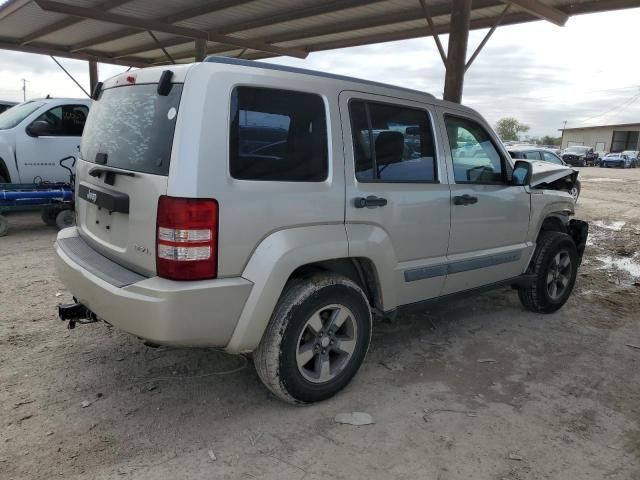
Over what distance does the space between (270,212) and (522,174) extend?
2.60 metres

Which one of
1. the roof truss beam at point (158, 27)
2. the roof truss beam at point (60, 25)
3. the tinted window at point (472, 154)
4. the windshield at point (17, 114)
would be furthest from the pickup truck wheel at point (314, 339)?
the roof truss beam at point (158, 27)

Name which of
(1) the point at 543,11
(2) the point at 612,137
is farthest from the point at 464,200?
(2) the point at 612,137

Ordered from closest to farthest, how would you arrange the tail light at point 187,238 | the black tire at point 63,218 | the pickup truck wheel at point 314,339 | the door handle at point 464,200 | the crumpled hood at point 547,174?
the tail light at point 187,238 < the pickup truck wheel at point 314,339 < the door handle at point 464,200 < the crumpled hood at point 547,174 < the black tire at point 63,218

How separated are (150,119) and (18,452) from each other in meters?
1.90

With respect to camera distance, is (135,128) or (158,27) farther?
(158,27)

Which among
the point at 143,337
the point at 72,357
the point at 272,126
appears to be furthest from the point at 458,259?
the point at 72,357

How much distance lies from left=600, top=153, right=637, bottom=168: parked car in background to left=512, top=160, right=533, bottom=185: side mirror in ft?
148

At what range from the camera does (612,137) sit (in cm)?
6519

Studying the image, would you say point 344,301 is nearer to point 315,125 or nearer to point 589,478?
point 315,125

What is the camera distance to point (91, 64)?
617 inches

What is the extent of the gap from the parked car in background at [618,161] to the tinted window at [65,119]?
148 feet

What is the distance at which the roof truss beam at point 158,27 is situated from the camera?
948cm

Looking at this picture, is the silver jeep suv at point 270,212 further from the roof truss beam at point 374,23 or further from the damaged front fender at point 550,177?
the roof truss beam at point 374,23

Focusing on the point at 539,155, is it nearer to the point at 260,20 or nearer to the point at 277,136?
the point at 260,20
